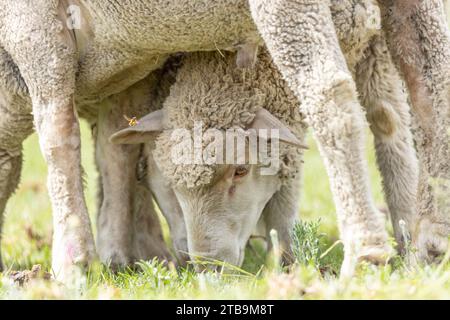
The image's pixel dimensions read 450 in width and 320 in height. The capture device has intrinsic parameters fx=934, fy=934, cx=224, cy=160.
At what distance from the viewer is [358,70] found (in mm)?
5402

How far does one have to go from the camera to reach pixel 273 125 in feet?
15.9

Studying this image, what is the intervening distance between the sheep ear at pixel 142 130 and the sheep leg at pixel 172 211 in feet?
0.72

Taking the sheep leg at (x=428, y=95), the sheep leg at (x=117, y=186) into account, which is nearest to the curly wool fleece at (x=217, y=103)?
the sheep leg at (x=117, y=186)

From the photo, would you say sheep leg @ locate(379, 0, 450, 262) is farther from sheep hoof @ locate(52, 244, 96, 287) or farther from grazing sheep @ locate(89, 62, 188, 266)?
sheep hoof @ locate(52, 244, 96, 287)

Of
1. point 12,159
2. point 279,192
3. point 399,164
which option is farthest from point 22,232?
point 399,164

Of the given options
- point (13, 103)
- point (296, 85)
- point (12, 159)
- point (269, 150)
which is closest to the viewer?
point (296, 85)

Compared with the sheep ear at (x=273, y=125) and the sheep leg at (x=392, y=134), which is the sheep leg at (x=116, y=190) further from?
the sheep leg at (x=392, y=134)

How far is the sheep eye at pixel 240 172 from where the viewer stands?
488 cm

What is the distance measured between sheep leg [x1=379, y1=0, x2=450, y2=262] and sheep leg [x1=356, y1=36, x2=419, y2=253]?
656 millimetres

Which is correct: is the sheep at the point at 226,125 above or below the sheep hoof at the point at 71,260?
above

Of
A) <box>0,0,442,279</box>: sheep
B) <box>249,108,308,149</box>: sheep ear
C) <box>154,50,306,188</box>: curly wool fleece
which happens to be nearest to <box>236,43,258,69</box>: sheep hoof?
<box>0,0,442,279</box>: sheep
